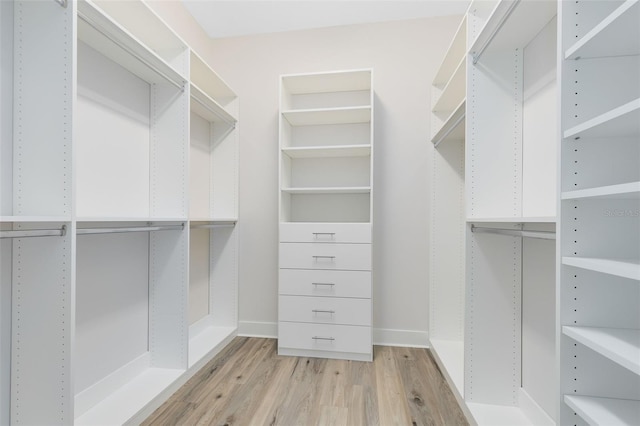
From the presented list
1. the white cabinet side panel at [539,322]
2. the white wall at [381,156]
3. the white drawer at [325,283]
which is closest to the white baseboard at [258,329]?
the white wall at [381,156]

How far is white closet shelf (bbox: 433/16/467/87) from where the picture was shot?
1.83 m

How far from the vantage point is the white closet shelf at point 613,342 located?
0.67 metres

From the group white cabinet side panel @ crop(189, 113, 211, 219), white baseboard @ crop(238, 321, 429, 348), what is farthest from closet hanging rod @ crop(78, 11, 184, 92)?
white baseboard @ crop(238, 321, 429, 348)

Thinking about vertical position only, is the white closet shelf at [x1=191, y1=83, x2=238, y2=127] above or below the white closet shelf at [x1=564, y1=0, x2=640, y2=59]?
above

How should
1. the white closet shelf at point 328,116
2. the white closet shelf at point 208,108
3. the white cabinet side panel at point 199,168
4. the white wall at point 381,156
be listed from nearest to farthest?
the white closet shelf at point 208,108 < the white closet shelf at point 328,116 < the white cabinet side panel at point 199,168 < the white wall at point 381,156

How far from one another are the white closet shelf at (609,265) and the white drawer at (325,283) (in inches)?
56.1

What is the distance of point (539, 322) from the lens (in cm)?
138

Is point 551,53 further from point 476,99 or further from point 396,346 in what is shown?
point 396,346

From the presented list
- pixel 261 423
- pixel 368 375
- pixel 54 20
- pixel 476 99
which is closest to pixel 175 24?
pixel 54 20

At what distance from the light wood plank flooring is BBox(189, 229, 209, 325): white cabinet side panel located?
0.41 meters

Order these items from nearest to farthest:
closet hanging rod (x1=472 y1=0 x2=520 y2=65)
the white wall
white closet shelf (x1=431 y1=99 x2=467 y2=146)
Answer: closet hanging rod (x1=472 y1=0 x2=520 y2=65) → white closet shelf (x1=431 y1=99 x2=467 y2=146) → the white wall

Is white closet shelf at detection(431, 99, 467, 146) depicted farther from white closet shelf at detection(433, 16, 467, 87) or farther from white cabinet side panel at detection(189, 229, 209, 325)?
white cabinet side panel at detection(189, 229, 209, 325)

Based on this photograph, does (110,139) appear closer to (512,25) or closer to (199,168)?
(199,168)

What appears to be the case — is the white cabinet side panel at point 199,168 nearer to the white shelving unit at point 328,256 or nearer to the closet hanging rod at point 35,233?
the white shelving unit at point 328,256
